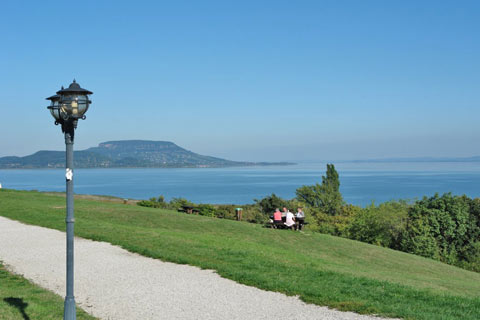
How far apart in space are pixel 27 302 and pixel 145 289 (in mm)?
2337

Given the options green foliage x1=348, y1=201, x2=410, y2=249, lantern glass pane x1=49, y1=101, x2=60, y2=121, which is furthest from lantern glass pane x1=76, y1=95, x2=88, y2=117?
green foliage x1=348, y1=201, x2=410, y2=249

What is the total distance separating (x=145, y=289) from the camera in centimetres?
1012

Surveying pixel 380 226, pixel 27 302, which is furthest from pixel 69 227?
pixel 380 226

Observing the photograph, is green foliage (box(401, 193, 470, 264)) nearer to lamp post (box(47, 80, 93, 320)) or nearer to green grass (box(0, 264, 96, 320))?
green grass (box(0, 264, 96, 320))

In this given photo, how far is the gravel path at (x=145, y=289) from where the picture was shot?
27.6 ft

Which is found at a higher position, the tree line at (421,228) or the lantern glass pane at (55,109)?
the lantern glass pane at (55,109)

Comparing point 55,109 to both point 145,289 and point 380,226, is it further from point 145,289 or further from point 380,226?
point 380,226

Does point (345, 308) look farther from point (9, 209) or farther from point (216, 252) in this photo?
point (9, 209)

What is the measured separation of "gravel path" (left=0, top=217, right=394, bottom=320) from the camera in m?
8.42

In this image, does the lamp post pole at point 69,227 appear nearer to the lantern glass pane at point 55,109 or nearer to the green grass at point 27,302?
the lantern glass pane at point 55,109

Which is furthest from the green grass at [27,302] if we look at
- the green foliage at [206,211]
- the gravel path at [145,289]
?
the green foliage at [206,211]

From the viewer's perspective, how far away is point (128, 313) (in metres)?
8.52

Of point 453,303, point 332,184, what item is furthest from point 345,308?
point 332,184

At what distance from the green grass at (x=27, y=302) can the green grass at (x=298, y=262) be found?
12.5ft
